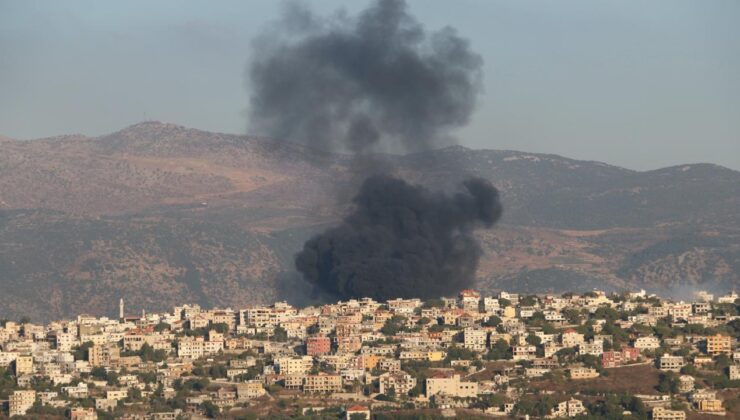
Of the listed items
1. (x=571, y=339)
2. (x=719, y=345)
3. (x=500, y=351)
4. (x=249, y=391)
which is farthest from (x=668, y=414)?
(x=249, y=391)

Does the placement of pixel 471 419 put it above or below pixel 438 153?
below

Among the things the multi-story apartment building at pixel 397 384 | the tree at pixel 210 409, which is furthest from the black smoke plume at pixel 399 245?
the tree at pixel 210 409

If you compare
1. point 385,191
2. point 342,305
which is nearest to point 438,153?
point 385,191

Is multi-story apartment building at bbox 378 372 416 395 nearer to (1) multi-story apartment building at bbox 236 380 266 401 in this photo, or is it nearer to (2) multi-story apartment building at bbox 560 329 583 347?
(1) multi-story apartment building at bbox 236 380 266 401

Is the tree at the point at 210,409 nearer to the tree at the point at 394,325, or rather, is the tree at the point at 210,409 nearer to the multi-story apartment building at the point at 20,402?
the multi-story apartment building at the point at 20,402

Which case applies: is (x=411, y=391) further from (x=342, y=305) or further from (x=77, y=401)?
(x=342, y=305)

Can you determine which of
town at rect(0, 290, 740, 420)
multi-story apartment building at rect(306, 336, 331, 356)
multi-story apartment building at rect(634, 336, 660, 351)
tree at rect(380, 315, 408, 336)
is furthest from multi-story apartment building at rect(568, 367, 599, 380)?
tree at rect(380, 315, 408, 336)
